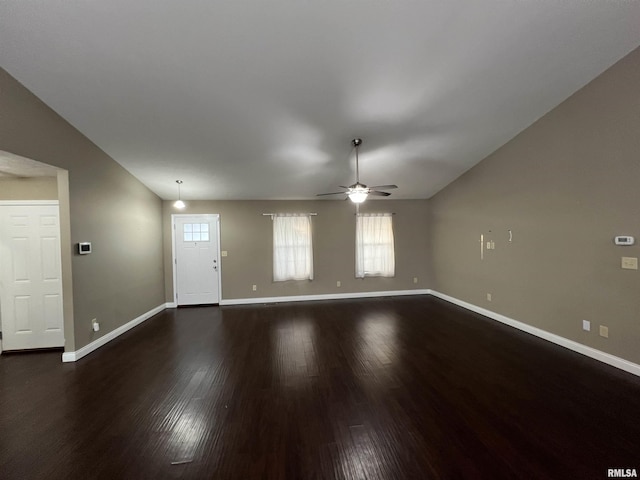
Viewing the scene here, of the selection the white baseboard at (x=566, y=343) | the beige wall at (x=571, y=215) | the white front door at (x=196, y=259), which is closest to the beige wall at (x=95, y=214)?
the white front door at (x=196, y=259)

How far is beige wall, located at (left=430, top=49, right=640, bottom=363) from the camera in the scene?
8.79ft

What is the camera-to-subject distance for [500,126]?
3.63 m

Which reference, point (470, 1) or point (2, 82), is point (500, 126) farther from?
point (2, 82)

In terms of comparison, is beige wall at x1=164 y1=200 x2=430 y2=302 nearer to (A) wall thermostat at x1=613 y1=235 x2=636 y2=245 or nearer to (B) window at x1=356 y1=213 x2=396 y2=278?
(B) window at x1=356 y1=213 x2=396 y2=278

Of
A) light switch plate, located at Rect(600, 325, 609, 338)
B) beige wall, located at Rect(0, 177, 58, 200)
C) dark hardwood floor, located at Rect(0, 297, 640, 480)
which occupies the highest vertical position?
beige wall, located at Rect(0, 177, 58, 200)

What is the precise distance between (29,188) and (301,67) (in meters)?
3.94

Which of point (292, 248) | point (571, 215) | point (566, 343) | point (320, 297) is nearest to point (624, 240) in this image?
point (571, 215)

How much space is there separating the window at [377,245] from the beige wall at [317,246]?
0.18m

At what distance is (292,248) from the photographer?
591cm

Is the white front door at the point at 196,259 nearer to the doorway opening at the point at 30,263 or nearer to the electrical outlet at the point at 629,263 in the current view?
the doorway opening at the point at 30,263

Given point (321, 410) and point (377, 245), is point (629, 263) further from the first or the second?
point (377, 245)

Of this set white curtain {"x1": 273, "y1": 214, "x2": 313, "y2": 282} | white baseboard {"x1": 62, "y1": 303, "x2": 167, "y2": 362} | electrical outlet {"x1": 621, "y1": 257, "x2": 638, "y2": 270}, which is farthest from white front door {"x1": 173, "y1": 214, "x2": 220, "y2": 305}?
electrical outlet {"x1": 621, "y1": 257, "x2": 638, "y2": 270}

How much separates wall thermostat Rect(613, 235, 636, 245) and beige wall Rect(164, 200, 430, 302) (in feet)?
12.0

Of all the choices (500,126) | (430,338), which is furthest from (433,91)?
(430,338)
